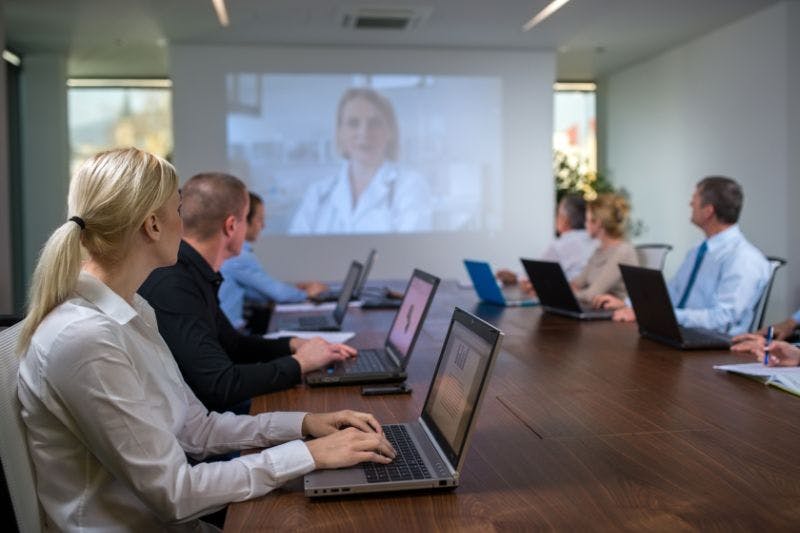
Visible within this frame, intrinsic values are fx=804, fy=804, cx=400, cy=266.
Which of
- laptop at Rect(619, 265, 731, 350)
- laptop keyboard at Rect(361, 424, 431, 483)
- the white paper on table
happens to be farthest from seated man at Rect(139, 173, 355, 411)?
laptop at Rect(619, 265, 731, 350)

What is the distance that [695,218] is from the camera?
3.96m

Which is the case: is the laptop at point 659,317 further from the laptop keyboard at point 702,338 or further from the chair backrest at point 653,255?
the chair backrest at point 653,255

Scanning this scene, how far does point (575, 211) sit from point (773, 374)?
13.0 feet

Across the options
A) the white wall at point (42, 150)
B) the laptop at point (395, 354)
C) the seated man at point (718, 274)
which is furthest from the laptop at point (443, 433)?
the white wall at point (42, 150)

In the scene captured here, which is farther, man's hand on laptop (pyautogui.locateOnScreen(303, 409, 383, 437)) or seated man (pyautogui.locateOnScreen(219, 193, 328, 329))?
seated man (pyautogui.locateOnScreen(219, 193, 328, 329))

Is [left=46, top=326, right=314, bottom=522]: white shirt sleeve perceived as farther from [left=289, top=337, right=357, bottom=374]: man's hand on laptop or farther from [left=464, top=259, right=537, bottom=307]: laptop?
[left=464, top=259, right=537, bottom=307]: laptop

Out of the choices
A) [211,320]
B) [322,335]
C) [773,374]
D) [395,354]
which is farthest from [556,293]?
[211,320]

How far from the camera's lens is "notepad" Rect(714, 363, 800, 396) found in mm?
2029

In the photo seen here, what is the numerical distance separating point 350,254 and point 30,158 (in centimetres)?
386

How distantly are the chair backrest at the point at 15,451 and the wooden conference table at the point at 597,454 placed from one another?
355 millimetres

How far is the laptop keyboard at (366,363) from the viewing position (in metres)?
2.32

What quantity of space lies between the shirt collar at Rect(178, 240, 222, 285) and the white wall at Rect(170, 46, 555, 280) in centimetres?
556

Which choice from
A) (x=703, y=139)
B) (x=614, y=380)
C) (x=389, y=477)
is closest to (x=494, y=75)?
(x=703, y=139)

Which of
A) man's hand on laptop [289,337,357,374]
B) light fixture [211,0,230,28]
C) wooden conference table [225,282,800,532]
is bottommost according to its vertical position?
wooden conference table [225,282,800,532]
